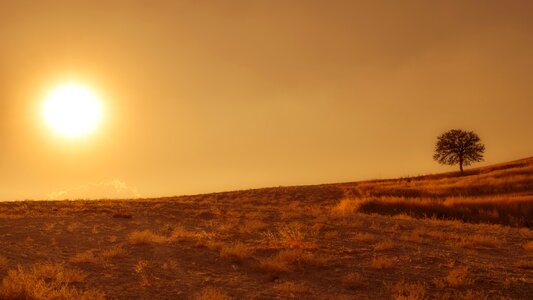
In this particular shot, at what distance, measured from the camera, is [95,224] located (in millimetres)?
20844

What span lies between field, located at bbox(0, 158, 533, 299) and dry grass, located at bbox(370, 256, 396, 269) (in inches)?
1.1

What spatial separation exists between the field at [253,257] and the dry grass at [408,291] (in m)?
0.02

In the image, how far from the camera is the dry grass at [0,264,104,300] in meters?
10.1

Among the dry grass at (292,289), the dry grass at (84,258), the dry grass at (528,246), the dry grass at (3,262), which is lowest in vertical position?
the dry grass at (528,246)

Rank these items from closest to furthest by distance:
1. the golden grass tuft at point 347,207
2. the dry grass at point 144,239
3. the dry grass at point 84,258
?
the dry grass at point 84,258, the dry grass at point 144,239, the golden grass tuft at point 347,207

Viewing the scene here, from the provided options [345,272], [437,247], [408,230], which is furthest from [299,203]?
[345,272]

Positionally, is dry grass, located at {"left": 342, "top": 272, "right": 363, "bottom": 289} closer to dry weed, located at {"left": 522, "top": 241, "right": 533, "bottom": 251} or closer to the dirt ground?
the dirt ground

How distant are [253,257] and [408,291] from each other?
4.76 metres

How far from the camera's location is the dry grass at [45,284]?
1014cm

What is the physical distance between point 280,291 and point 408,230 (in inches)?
417

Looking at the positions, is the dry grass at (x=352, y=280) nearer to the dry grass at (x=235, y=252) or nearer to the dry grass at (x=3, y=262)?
the dry grass at (x=235, y=252)

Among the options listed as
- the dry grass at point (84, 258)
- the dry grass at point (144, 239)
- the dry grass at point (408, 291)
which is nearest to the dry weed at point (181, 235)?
the dry grass at point (144, 239)

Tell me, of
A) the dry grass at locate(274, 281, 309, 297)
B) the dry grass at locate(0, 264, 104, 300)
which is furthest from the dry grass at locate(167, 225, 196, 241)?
the dry grass at locate(274, 281, 309, 297)

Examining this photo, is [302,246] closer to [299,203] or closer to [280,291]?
[280,291]
